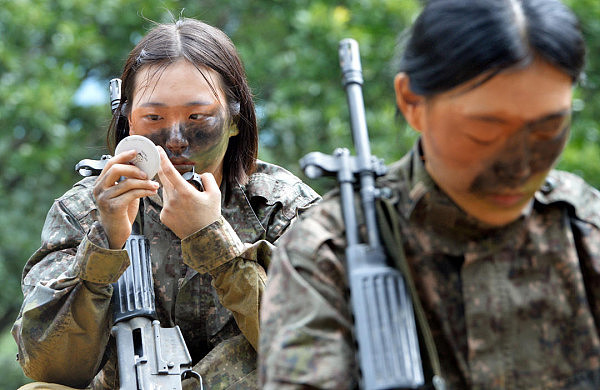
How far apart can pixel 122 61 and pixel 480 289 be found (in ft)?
27.5

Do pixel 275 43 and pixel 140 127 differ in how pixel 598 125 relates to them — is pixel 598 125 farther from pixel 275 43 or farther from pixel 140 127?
pixel 140 127

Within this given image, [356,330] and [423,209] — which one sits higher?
[423,209]

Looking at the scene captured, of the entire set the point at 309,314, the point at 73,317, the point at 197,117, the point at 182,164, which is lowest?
the point at 309,314

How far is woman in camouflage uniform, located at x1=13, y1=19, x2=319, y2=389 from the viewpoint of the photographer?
11.8 feet

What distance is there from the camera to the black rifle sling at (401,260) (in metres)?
2.38

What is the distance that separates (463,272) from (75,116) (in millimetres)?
8982

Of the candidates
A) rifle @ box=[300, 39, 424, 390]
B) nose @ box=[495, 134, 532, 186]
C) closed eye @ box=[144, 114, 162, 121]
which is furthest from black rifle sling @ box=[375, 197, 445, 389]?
closed eye @ box=[144, 114, 162, 121]

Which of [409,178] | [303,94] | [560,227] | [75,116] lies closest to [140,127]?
[409,178]

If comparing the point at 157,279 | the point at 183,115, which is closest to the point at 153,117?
the point at 183,115

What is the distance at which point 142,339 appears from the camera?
3.65 meters

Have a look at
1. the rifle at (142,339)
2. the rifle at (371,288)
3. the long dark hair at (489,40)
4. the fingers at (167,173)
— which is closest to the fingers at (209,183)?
the fingers at (167,173)

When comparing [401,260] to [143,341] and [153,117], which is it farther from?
[153,117]

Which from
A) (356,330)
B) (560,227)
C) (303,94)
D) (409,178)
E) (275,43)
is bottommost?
(356,330)

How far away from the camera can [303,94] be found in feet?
31.8
